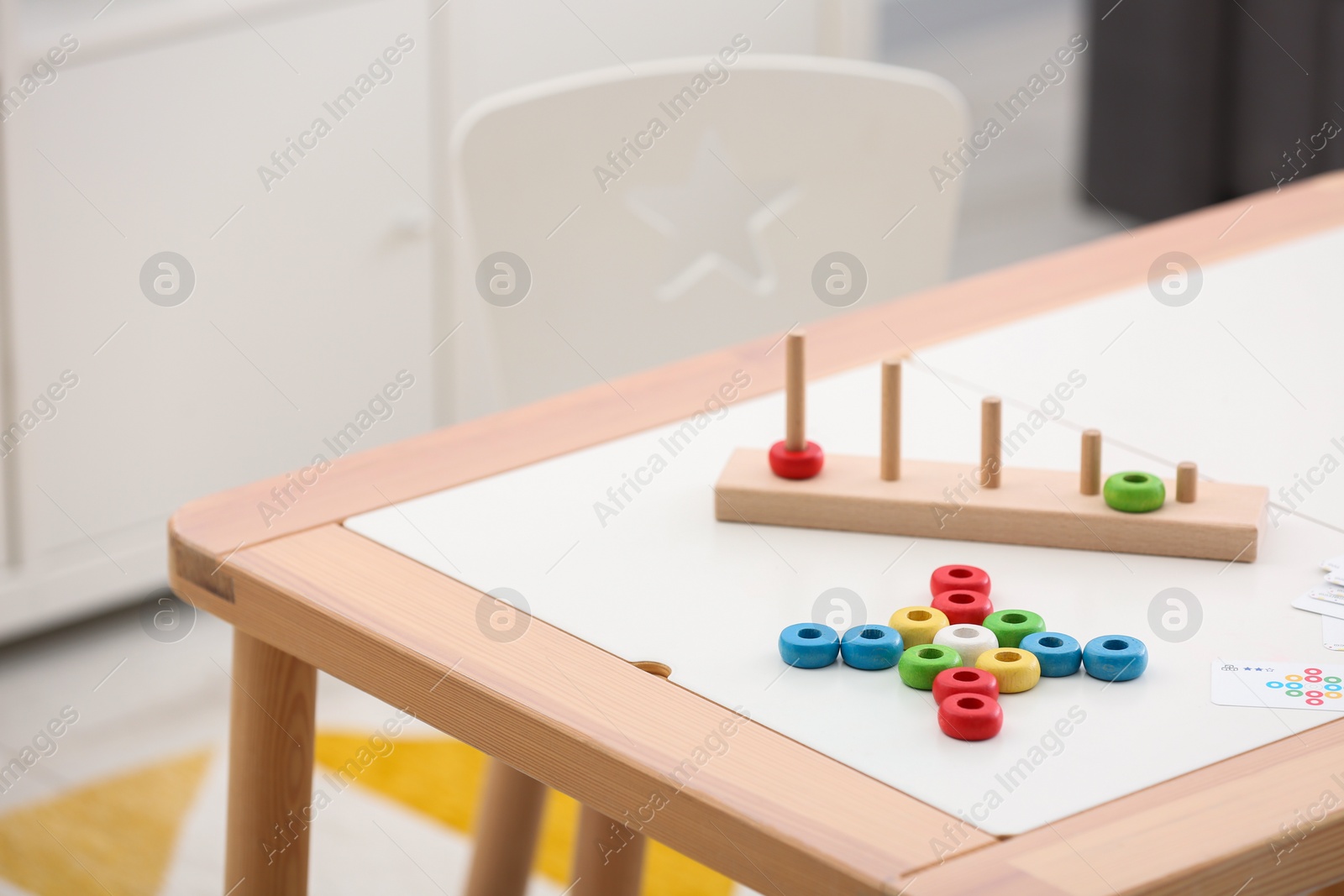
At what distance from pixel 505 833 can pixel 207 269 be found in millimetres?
959

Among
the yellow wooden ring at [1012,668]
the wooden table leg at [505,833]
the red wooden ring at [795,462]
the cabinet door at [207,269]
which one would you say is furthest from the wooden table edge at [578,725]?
the cabinet door at [207,269]

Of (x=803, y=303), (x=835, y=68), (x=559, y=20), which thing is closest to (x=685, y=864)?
(x=803, y=303)

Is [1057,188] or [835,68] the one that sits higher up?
→ [1057,188]

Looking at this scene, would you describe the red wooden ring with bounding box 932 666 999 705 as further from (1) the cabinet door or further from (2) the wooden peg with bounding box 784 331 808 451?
(1) the cabinet door

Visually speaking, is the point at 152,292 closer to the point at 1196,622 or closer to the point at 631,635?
the point at 631,635

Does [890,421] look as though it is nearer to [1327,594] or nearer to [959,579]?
[959,579]

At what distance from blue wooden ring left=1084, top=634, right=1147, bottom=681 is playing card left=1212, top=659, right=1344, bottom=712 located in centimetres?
4

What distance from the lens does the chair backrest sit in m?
1.55

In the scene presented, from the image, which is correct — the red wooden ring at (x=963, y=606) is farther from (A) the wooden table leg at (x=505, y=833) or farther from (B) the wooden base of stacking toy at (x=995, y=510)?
(A) the wooden table leg at (x=505, y=833)

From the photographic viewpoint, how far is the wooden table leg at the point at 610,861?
1.26 m

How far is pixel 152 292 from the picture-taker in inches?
82.8

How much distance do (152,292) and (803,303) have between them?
0.85 metres

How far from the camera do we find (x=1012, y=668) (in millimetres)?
843

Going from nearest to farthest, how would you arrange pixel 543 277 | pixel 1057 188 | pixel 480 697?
pixel 480 697, pixel 543 277, pixel 1057 188
